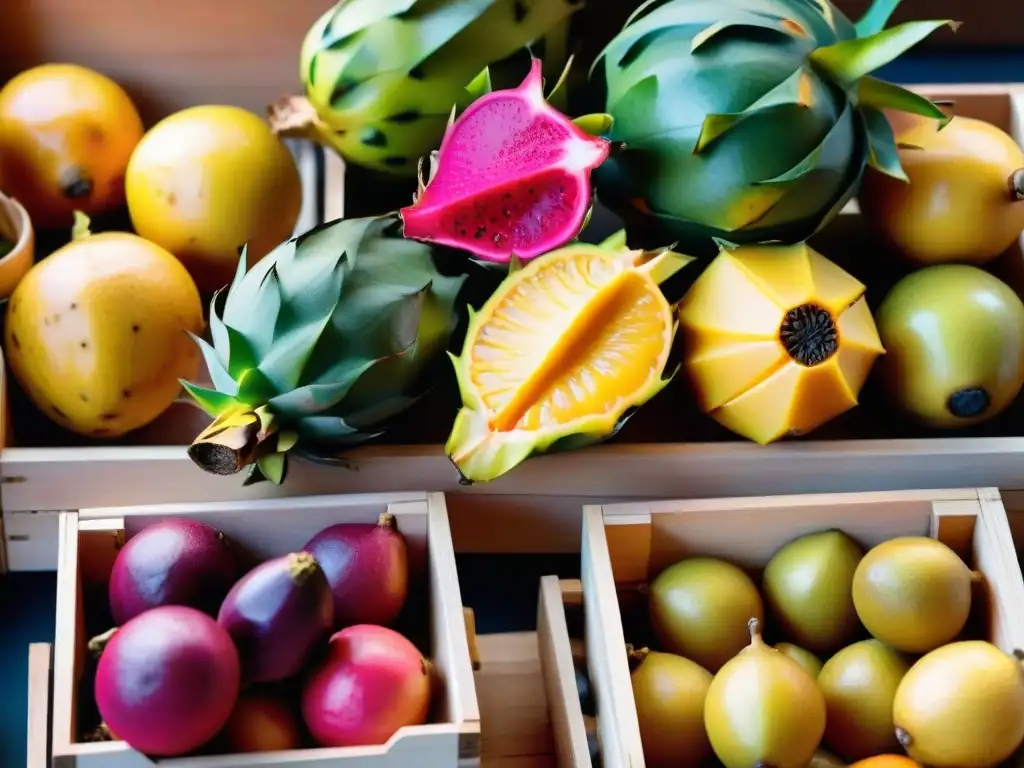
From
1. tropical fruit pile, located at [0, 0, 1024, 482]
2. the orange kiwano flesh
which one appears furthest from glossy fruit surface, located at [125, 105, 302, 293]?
the orange kiwano flesh

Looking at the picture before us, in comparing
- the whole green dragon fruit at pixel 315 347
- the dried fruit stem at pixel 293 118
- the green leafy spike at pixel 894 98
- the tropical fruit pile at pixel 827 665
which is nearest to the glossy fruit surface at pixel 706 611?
the tropical fruit pile at pixel 827 665

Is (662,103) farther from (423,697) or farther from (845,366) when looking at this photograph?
(423,697)

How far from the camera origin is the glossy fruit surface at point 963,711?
689mm

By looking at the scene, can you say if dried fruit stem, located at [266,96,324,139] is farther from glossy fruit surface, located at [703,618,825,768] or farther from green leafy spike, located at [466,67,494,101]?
glossy fruit surface, located at [703,618,825,768]

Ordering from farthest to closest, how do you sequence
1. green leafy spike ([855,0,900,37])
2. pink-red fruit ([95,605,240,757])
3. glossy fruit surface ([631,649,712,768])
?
1. green leafy spike ([855,0,900,37])
2. glossy fruit surface ([631,649,712,768])
3. pink-red fruit ([95,605,240,757])

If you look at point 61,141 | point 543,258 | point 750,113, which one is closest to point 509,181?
point 543,258

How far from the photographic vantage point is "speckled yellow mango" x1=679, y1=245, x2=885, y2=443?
2.51 ft

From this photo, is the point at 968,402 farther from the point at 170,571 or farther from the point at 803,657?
the point at 170,571

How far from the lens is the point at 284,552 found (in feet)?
2.56

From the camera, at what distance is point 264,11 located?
102 cm

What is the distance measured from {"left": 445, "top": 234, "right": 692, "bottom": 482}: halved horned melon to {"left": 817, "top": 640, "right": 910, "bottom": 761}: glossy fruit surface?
0.73 feet

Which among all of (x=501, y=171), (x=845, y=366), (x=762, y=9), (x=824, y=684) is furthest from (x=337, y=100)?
(x=824, y=684)

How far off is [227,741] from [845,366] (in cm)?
47

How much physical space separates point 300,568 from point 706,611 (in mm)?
281
